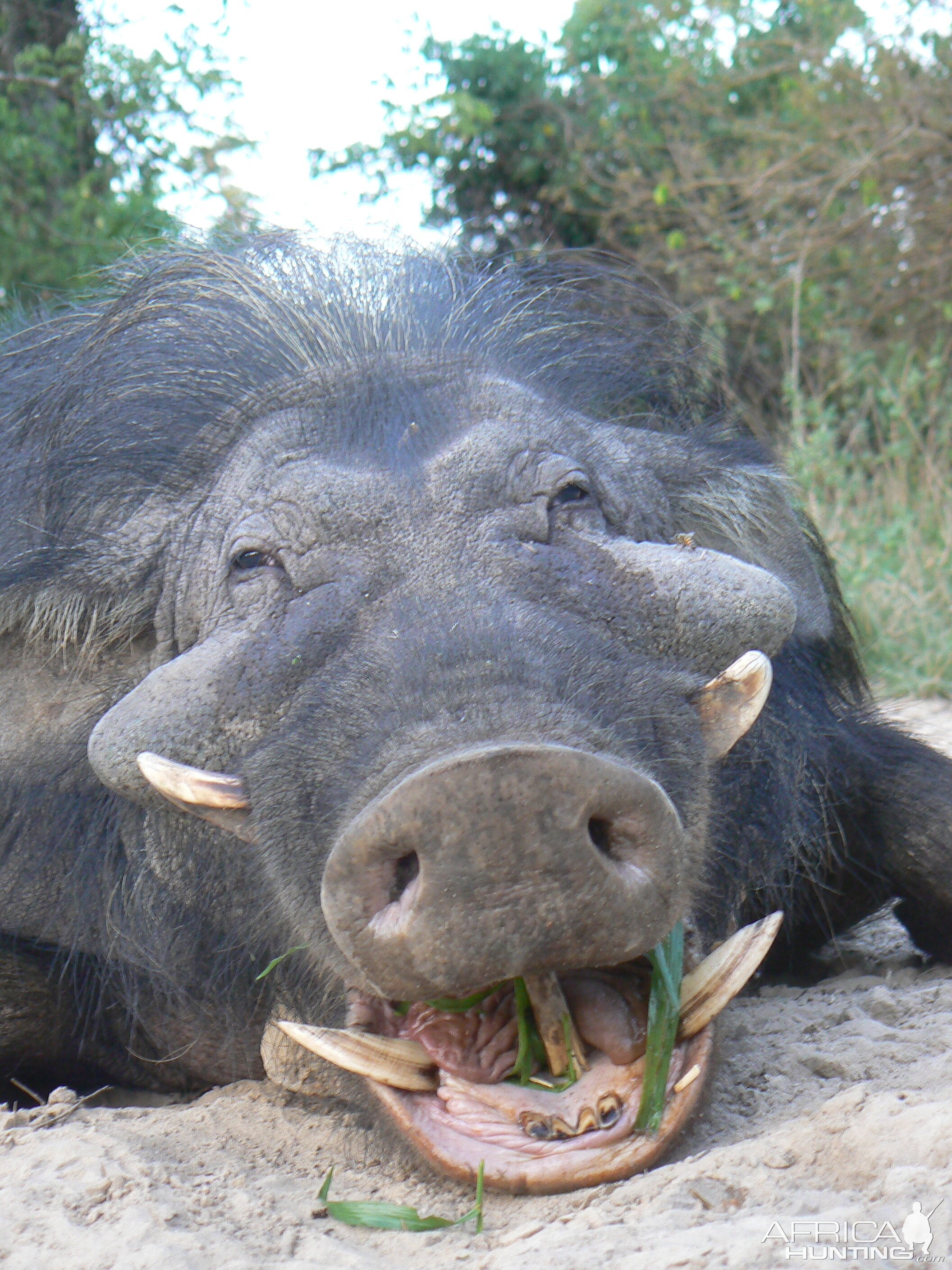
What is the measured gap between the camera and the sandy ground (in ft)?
5.48

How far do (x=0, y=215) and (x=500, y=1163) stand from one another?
590cm

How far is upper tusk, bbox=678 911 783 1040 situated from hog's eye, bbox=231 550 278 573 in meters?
1.03

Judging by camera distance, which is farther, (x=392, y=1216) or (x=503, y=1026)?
(x=503, y=1026)

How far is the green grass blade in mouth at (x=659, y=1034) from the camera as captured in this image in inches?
78.2

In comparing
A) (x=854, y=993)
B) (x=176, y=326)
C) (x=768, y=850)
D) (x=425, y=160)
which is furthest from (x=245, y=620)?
(x=425, y=160)

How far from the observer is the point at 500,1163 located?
1.96 meters

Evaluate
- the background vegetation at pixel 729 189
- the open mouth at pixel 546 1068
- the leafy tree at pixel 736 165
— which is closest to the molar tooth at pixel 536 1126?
the open mouth at pixel 546 1068

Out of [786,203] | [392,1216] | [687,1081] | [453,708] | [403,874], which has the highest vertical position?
[786,203]

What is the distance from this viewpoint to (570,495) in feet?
8.59

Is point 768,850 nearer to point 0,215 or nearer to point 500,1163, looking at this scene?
point 500,1163

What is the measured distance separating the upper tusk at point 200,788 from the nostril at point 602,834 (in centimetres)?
59

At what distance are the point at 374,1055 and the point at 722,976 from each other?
1.74ft

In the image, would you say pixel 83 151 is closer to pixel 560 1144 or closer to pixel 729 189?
pixel 729 189

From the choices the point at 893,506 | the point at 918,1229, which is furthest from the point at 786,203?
the point at 918,1229
